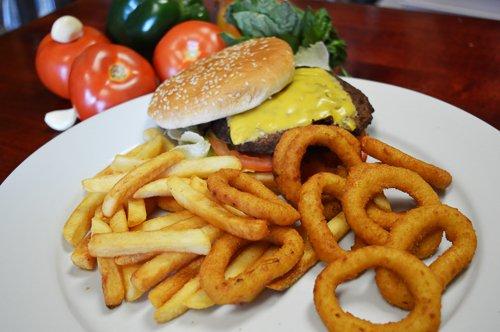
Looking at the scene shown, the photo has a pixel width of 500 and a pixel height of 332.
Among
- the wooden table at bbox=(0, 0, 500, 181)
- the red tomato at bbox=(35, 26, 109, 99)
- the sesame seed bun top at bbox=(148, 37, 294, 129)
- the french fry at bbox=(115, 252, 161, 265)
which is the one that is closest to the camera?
the french fry at bbox=(115, 252, 161, 265)

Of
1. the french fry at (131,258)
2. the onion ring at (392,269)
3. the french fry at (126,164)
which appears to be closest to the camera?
the onion ring at (392,269)

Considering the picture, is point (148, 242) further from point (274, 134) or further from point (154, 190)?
point (274, 134)

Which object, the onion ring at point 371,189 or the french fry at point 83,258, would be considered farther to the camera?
the french fry at point 83,258

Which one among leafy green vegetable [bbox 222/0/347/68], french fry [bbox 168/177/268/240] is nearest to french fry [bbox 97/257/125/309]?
french fry [bbox 168/177/268/240]

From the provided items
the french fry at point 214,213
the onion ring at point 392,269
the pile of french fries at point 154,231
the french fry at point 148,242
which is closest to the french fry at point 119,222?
the pile of french fries at point 154,231

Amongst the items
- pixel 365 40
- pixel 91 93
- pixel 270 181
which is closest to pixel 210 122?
pixel 270 181

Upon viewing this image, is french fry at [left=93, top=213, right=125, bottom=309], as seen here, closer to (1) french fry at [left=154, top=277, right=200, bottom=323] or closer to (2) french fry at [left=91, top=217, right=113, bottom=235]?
(2) french fry at [left=91, top=217, right=113, bottom=235]

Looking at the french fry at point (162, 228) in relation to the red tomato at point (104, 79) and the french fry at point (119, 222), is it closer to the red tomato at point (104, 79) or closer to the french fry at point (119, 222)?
the french fry at point (119, 222)
